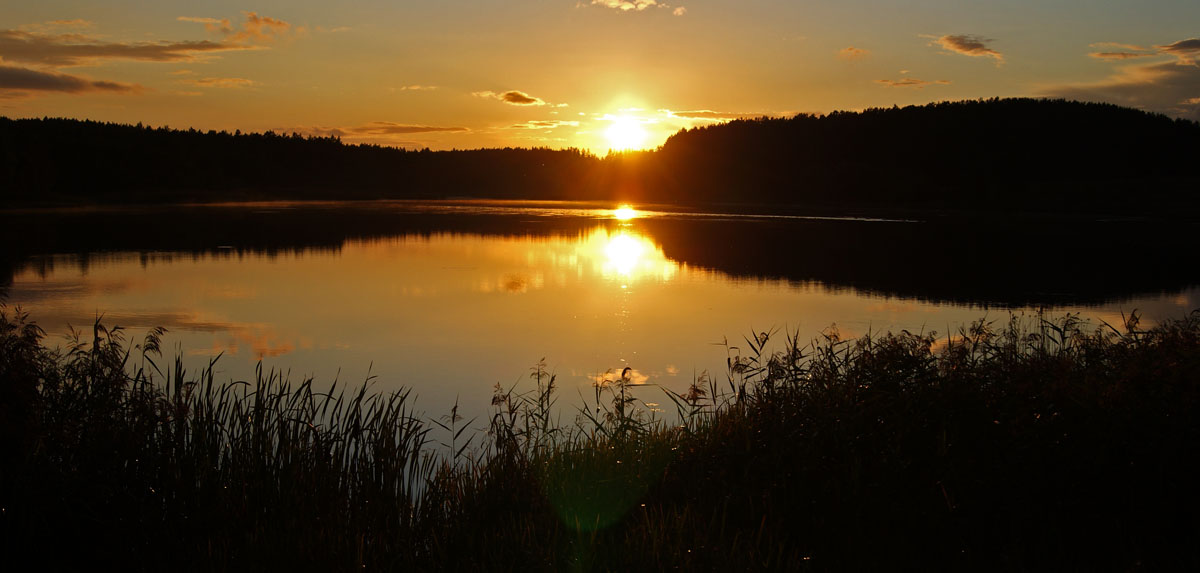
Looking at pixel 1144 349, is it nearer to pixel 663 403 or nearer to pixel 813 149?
pixel 663 403

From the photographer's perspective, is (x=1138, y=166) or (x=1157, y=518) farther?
(x=1138, y=166)

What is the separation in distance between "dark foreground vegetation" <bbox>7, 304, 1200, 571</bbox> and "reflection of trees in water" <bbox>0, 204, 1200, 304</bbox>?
489 inches

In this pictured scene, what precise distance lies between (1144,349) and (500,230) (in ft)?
109

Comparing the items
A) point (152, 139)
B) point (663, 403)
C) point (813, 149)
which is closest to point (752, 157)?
point (813, 149)

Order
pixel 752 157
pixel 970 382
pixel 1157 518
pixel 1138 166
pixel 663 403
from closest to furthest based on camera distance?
pixel 1157 518 → pixel 970 382 → pixel 663 403 → pixel 1138 166 → pixel 752 157

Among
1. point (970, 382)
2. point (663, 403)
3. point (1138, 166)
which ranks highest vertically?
point (1138, 166)

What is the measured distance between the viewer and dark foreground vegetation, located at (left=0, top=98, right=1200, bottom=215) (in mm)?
68250

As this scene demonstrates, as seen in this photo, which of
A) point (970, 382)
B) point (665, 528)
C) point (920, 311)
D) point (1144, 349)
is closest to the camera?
point (665, 528)

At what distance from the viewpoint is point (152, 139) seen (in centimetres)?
9881

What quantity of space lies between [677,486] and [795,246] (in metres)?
25.9

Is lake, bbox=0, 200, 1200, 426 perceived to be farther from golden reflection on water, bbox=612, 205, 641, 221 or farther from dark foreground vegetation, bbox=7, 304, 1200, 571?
golden reflection on water, bbox=612, 205, 641, 221

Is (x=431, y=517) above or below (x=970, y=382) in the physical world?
below

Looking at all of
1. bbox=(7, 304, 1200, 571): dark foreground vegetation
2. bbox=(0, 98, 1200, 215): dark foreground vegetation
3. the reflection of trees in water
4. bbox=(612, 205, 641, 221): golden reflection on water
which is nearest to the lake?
the reflection of trees in water

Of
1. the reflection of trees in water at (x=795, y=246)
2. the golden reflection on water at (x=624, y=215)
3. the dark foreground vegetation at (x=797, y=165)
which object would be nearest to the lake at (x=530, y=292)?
the reflection of trees in water at (x=795, y=246)
